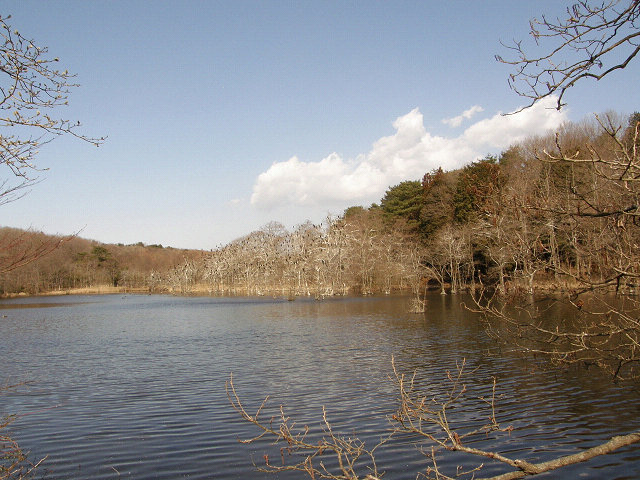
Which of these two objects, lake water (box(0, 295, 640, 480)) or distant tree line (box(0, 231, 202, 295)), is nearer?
lake water (box(0, 295, 640, 480))

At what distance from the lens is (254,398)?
11.8 metres

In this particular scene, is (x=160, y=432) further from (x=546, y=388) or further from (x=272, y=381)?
(x=546, y=388)

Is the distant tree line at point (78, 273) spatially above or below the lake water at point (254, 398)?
above

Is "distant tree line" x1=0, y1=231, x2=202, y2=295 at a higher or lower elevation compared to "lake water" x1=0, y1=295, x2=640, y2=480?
higher

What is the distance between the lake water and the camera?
26.1ft

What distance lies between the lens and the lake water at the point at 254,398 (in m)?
7.95

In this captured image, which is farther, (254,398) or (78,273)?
(78,273)

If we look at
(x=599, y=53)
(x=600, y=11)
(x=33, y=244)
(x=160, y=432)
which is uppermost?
(x=600, y=11)

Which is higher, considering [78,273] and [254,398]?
[78,273]

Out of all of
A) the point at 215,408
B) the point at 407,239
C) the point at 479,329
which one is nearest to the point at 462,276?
the point at 407,239

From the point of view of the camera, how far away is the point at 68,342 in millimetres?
23016

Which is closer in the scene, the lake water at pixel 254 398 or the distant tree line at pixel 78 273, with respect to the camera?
the lake water at pixel 254 398

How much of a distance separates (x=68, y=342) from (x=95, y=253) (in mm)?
86827

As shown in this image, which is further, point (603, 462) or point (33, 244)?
point (603, 462)
